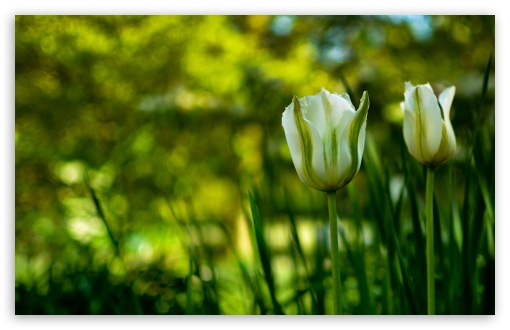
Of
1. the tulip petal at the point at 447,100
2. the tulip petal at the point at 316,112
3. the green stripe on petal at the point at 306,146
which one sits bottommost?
the green stripe on petal at the point at 306,146

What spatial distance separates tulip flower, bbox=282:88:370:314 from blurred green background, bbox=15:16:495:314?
0.12 metres

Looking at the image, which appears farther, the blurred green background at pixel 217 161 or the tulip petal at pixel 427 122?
the blurred green background at pixel 217 161

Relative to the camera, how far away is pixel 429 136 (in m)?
0.66

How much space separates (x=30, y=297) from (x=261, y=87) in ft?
4.14

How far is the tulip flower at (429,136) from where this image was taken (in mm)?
652

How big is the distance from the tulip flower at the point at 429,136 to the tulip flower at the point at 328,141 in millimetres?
97

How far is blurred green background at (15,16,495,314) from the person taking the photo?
944mm

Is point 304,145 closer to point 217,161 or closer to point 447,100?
point 447,100

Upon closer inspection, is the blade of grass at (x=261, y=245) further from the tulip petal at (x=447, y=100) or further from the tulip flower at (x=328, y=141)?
the tulip petal at (x=447, y=100)

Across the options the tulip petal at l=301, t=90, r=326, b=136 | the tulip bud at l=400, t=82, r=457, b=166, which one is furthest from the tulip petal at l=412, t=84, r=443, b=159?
the tulip petal at l=301, t=90, r=326, b=136

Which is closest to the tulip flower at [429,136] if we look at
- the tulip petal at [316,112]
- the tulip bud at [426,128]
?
the tulip bud at [426,128]

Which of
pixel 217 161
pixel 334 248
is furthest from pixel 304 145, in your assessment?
pixel 217 161

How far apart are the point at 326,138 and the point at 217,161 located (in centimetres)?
182

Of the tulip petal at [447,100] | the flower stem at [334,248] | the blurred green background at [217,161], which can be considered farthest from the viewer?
the blurred green background at [217,161]
